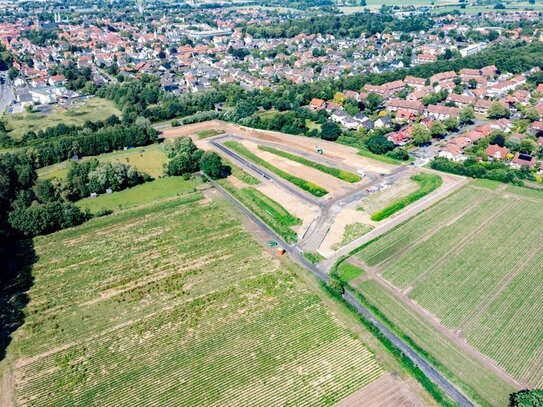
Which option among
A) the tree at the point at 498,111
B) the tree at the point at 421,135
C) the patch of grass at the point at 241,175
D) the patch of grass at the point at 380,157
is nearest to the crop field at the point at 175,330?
the patch of grass at the point at 241,175

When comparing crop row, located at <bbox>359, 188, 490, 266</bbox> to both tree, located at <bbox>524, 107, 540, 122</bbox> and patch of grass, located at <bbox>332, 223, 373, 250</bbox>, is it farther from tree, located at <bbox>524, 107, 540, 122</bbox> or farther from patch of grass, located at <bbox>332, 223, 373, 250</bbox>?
tree, located at <bbox>524, 107, 540, 122</bbox>

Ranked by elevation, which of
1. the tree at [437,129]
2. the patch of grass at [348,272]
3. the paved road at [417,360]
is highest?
the tree at [437,129]

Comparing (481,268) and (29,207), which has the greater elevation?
(29,207)

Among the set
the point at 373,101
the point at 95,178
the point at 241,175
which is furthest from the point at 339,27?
the point at 95,178

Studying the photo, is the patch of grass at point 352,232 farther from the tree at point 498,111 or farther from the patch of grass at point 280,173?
the tree at point 498,111

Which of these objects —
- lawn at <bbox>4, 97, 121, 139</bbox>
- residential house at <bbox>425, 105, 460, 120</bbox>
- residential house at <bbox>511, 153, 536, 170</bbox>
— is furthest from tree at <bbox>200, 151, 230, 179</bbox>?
residential house at <bbox>425, 105, 460, 120</bbox>

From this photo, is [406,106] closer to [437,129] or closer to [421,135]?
[437,129]
